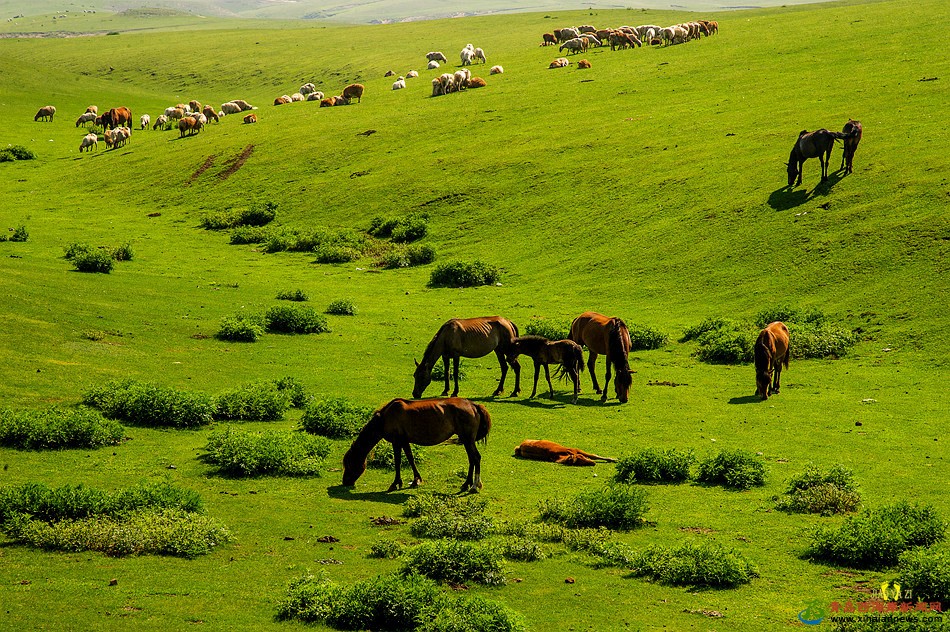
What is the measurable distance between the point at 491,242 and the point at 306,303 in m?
11.0

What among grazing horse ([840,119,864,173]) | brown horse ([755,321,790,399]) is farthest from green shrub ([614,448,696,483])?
grazing horse ([840,119,864,173])

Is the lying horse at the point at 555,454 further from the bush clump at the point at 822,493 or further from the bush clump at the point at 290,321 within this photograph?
the bush clump at the point at 290,321

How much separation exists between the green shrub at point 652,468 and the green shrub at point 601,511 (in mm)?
2288

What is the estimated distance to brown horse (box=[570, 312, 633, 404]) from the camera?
23.2 m

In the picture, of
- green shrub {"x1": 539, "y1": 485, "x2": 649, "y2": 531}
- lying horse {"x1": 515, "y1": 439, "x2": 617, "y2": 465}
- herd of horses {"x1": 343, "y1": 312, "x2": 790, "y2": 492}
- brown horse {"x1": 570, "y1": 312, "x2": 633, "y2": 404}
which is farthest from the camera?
brown horse {"x1": 570, "y1": 312, "x2": 633, "y2": 404}

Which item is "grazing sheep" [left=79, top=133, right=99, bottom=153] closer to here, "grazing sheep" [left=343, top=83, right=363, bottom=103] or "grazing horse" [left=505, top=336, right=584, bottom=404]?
"grazing sheep" [left=343, top=83, right=363, bottom=103]

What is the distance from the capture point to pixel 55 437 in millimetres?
16359

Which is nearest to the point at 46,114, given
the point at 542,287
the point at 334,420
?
the point at 542,287

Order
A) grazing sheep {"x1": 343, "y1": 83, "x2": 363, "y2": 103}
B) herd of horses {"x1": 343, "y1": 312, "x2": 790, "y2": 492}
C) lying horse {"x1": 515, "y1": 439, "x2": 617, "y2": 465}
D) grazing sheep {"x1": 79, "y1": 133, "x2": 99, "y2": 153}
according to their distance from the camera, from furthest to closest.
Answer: grazing sheep {"x1": 343, "y1": 83, "x2": 363, "y2": 103}
grazing sheep {"x1": 79, "y1": 133, "x2": 99, "y2": 153}
herd of horses {"x1": 343, "y1": 312, "x2": 790, "y2": 492}
lying horse {"x1": 515, "y1": 439, "x2": 617, "y2": 465}

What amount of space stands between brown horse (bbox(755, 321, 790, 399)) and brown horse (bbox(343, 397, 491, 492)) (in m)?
10.3

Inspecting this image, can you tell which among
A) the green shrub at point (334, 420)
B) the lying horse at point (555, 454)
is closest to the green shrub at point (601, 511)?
the lying horse at point (555, 454)

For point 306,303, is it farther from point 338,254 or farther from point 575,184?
point 575,184

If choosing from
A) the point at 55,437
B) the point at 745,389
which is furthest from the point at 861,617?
the point at 745,389

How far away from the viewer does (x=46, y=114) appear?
85250mm
